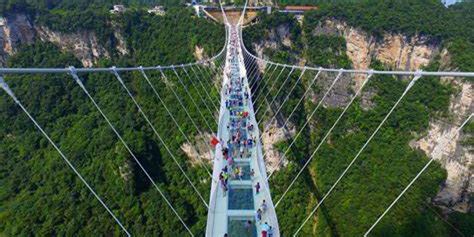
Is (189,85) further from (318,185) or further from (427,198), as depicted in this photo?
(427,198)

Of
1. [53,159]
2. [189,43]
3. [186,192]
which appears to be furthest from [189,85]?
[53,159]

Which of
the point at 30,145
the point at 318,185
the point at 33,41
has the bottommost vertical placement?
the point at 318,185

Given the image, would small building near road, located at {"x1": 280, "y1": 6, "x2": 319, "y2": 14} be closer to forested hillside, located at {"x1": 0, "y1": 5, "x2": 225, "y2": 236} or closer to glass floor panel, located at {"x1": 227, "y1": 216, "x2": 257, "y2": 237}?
forested hillside, located at {"x1": 0, "y1": 5, "x2": 225, "y2": 236}

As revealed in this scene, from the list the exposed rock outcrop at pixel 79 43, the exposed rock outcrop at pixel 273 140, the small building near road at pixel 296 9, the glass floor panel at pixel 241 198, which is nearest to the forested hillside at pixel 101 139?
the exposed rock outcrop at pixel 79 43

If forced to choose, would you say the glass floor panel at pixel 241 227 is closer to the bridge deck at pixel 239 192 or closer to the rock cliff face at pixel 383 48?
the bridge deck at pixel 239 192

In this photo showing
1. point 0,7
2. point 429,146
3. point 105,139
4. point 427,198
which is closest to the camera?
point 427,198

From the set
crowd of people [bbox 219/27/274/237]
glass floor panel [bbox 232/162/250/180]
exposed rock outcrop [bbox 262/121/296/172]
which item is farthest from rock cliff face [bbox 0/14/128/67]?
glass floor panel [bbox 232/162/250/180]
